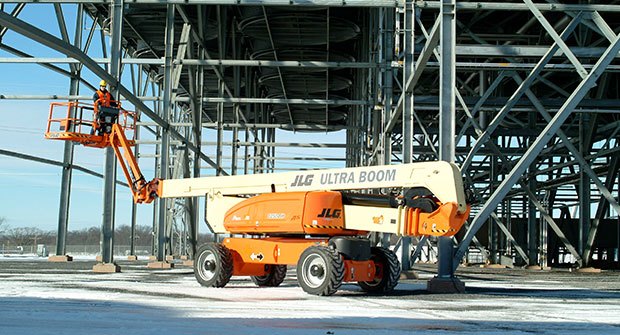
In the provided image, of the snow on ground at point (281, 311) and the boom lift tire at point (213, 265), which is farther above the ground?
the boom lift tire at point (213, 265)

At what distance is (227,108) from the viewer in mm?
46500

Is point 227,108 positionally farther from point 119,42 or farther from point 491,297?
point 491,297

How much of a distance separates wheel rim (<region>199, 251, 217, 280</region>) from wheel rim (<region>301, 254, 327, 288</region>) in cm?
238

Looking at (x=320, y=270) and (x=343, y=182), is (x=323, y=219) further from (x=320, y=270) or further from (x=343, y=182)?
(x=320, y=270)

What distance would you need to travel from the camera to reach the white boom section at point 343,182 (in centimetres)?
1216

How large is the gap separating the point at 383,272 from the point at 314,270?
159cm

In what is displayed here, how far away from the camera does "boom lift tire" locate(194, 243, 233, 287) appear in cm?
1448

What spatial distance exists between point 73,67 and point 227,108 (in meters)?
17.1

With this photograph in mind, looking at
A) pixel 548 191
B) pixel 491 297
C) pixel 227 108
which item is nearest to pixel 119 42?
pixel 491 297

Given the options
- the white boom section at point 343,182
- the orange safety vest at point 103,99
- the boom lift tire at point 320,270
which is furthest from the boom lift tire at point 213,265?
the orange safety vest at point 103,99

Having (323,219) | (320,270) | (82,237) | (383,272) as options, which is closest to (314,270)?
(320,270)

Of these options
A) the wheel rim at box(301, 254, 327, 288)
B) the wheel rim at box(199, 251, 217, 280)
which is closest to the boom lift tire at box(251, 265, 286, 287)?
the wheel rim at box(199, 251, 217, 280)

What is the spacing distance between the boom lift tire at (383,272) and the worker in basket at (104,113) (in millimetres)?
7089

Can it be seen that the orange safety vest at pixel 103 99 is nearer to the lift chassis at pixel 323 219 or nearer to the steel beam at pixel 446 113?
the lift chassis at pixel 323 219
